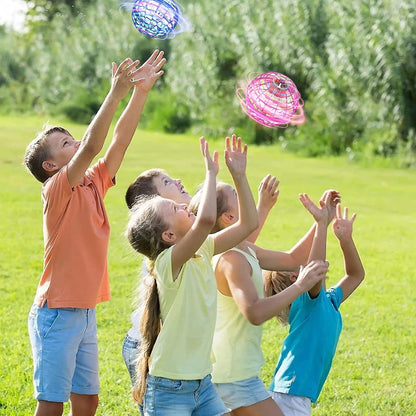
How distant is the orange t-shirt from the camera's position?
137 inches

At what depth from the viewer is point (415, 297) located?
7.42 meters

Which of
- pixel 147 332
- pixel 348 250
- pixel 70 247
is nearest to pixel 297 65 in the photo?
pixel 348 250

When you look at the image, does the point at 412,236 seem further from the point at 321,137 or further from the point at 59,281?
the point at 321,137

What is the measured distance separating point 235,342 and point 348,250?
2.33 feet

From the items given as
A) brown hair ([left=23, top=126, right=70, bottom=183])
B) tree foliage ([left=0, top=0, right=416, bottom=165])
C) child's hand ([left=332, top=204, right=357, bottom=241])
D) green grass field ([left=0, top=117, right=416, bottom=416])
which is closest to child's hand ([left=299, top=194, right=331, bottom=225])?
child's hand ([left=332, top=204, right=357, bottom=241])

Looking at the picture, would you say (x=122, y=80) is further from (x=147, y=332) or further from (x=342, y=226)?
(x=342, y=226)

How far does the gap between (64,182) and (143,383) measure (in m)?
0.86

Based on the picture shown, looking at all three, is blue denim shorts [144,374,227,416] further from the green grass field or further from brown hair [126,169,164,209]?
the green grass field

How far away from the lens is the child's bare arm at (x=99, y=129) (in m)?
3.35

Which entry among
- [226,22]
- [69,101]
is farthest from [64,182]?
[69,101]

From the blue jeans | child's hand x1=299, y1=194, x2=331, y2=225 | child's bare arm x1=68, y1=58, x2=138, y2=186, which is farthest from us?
the blue jeans

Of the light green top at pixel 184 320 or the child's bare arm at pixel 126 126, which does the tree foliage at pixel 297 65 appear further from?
the light green top at pixel 184 320

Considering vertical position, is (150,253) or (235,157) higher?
(235,157)

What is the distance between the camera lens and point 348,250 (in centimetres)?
378
